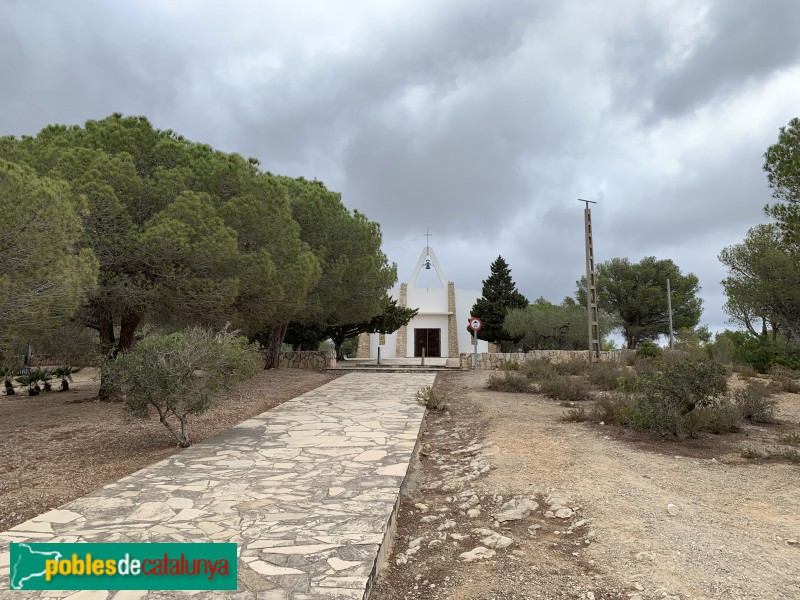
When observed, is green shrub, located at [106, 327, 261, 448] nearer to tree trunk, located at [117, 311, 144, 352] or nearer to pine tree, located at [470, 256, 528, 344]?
tree trunk, located at [117, 311, 144, 352]

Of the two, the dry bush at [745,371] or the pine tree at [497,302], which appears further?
the pine tree at [497,302]

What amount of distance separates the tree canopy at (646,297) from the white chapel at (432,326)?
35.5 ft

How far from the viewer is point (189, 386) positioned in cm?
634

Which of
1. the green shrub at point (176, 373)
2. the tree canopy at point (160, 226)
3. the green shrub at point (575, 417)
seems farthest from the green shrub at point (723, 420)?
the tree canopy at point (160, 226)

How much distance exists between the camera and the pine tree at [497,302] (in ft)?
106

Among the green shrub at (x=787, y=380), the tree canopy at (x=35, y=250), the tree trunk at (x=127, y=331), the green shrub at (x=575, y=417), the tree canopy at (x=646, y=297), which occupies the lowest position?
the green shrub at (x=575, y=417)

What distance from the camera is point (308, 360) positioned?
23.1 meters

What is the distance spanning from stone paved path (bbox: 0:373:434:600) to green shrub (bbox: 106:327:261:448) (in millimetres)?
620

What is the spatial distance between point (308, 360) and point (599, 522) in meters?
20.0

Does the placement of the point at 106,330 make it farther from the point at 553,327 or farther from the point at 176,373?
the point at 553,327

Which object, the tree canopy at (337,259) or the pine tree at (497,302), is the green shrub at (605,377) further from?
the pine tree at (497,302)

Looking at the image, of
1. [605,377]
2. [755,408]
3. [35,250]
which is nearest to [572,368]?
[605,377]

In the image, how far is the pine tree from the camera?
32188 mm

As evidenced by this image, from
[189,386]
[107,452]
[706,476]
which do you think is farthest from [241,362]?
[706,476]
